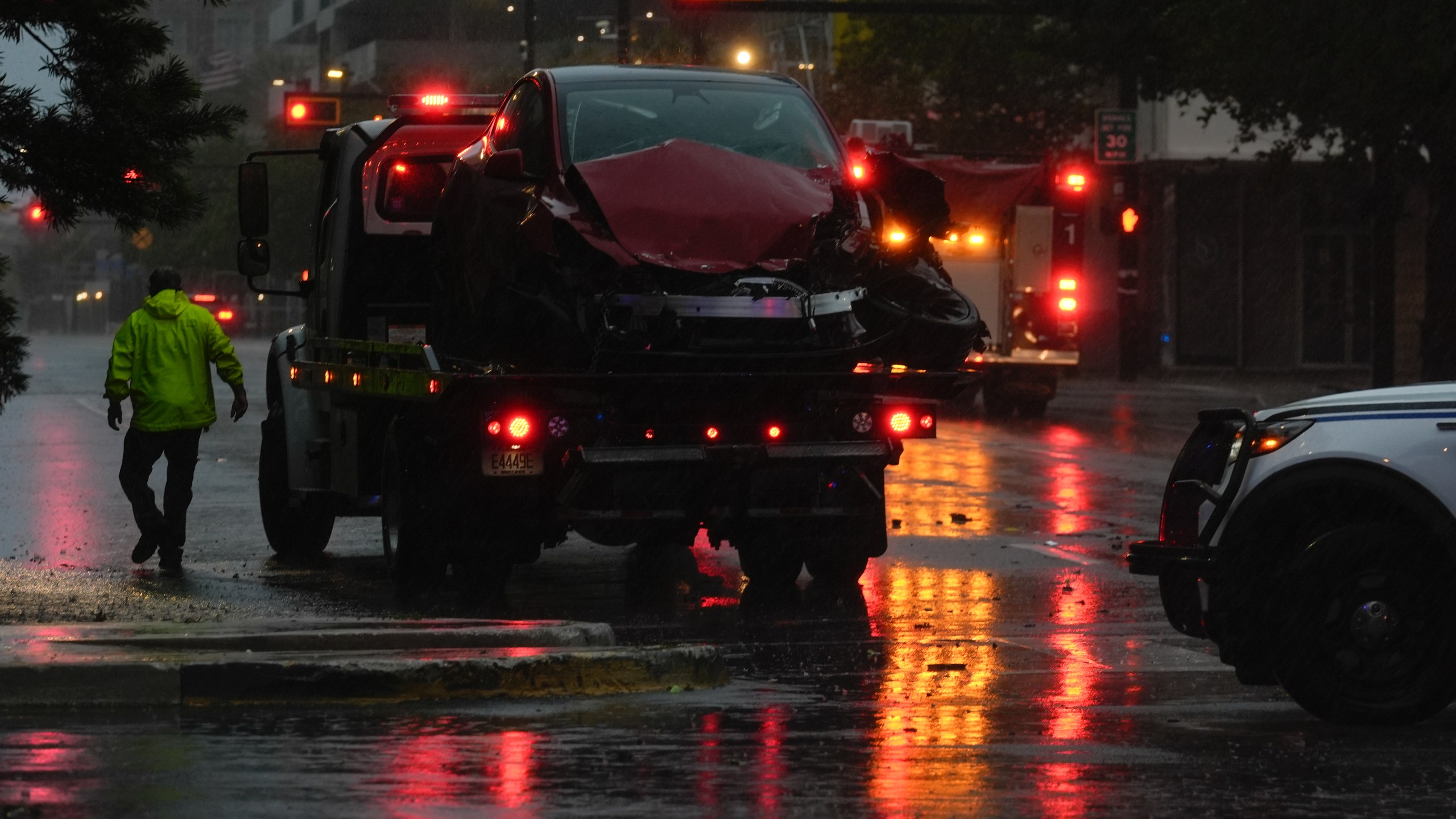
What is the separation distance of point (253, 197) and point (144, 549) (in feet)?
7.53

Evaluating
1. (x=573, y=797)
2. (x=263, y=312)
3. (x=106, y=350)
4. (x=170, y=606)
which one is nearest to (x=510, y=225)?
(x=170, y=606)

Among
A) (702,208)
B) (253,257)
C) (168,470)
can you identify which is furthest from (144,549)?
(702,208)

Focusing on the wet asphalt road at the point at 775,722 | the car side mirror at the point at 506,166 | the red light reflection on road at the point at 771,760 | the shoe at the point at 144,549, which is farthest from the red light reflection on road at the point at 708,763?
the shoe at the point at 144,549

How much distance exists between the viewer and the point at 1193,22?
28.8 meters

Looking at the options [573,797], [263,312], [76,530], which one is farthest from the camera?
[263,312]

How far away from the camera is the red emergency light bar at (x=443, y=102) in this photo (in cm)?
1441

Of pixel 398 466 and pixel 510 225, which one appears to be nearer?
pixel 510 225

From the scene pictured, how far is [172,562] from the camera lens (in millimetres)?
12789

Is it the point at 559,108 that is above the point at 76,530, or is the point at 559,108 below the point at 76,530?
above

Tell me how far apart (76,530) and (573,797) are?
968 centimetres

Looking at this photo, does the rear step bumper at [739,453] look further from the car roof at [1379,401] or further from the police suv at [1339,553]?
the car roof at [1379,401]

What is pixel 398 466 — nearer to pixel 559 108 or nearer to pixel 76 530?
pixel 559 108

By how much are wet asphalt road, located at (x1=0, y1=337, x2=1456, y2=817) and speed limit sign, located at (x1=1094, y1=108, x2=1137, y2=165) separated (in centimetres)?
2259

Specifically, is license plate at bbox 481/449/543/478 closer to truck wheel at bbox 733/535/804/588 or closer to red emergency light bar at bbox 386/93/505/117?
truck wheel at bbox 733/535/804/588
